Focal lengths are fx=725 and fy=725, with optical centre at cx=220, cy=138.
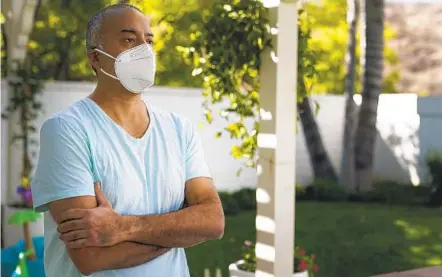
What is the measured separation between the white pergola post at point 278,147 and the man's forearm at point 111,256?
7.98 feet

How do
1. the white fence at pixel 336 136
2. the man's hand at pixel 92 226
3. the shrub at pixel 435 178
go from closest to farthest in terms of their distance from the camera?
1. the man's hand at pixel 92 226
2. the shrub at pixel 435 178
3. the white fence at pixel 336 136

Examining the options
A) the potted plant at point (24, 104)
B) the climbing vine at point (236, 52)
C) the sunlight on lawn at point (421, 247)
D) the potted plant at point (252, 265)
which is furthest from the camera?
A: the potted plant at point (24, 104)

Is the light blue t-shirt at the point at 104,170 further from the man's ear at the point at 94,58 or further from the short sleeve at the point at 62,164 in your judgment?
the man's ear at the point at 94,58

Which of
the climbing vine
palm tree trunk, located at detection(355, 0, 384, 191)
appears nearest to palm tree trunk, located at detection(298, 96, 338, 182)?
palm tree trunk, located at detection(355, 0, 384, 191)

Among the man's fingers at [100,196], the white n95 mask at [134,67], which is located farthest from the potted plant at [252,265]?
the man's fingers at [100,196]

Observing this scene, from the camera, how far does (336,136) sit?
1145 centimetres

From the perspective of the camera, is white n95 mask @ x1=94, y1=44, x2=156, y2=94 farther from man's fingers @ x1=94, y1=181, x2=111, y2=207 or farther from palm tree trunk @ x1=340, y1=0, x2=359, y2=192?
palm tree trunk @ x1=340, y1=0, x2=359, y2=192

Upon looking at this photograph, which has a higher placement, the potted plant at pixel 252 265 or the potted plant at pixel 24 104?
the potted plant at pixel 24 104

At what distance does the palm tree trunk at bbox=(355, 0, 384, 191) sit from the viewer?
938 centimetres

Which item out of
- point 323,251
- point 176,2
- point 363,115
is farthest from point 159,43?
point 323,251

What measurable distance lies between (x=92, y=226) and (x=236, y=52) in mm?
2793

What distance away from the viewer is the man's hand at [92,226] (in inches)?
56.7

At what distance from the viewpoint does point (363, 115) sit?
9.78 metres

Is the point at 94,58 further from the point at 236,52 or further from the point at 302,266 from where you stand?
the point at 302,266
